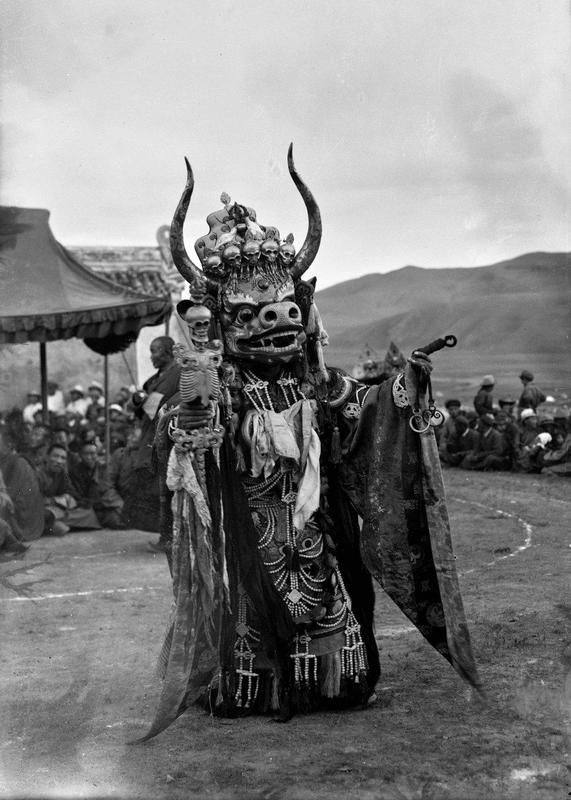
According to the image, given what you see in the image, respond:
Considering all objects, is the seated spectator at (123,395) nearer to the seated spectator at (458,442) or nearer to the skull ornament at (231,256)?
the seated spectator at (458,442)

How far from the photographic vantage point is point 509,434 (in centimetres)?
1362

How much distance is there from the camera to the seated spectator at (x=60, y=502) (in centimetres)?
997

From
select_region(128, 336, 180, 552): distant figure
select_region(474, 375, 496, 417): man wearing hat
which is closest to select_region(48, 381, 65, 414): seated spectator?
select_region(474, 375, 496, 417): man wearing hat

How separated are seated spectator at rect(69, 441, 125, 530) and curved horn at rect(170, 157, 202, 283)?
19.7 ft

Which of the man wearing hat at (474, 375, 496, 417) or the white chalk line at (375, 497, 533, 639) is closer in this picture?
the white chalk line at (375, 497, 533, 639)

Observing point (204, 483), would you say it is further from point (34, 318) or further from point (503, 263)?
point (503, 263)

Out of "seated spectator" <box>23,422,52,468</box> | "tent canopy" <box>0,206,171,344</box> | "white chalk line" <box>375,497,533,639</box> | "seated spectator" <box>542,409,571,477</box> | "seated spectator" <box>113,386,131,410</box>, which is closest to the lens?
"white chalk line" <box>375,497,533,639</box>

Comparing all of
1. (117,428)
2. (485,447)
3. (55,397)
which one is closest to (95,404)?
(55,397)

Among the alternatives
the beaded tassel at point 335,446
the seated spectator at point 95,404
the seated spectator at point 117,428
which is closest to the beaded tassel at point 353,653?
the beaded tassel at point 335,446

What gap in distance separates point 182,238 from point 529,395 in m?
10.9

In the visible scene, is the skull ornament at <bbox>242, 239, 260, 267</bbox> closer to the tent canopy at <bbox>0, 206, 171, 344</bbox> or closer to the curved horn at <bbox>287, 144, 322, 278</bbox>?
the curved horn at <bbox>287, 144, 322, 278</bbox>

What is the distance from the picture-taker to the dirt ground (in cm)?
363

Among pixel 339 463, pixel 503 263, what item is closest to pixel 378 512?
pixel 339 463

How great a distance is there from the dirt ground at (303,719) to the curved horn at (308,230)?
188cm
